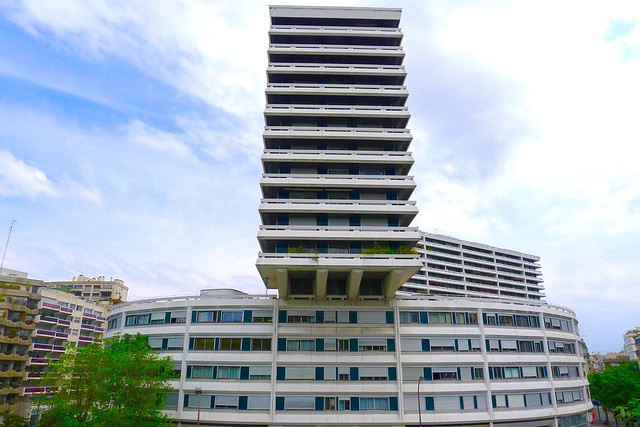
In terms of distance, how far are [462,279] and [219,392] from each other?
296ft

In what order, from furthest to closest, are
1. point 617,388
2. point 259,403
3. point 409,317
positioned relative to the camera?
point 617,388 < point 409,317 < point 259,403

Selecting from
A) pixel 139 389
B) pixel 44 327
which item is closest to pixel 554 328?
pixel 139 389

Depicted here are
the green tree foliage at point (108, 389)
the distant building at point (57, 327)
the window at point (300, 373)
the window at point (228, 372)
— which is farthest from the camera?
the distant building at point (57, 327)

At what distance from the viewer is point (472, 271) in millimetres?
120688

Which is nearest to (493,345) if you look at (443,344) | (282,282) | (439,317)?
(443,344)

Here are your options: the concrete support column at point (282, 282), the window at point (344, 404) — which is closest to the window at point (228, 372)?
the concrete support column at point (282, 282)

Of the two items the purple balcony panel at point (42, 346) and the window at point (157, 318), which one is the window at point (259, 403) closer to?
the window at point (157, 318)

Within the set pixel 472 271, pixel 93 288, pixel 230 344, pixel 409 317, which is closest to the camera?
pixel 230 344

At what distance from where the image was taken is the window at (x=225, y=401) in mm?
40581

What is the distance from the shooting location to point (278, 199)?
4388cm

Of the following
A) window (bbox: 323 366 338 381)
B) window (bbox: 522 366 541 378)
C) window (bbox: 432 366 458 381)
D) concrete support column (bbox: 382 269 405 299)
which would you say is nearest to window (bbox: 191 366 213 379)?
window (bbox: 323 366 338 381)

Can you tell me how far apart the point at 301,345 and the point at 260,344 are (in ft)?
13.4

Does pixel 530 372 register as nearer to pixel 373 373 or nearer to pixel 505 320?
pixel 505 320

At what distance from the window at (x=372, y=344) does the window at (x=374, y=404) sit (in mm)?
4577
